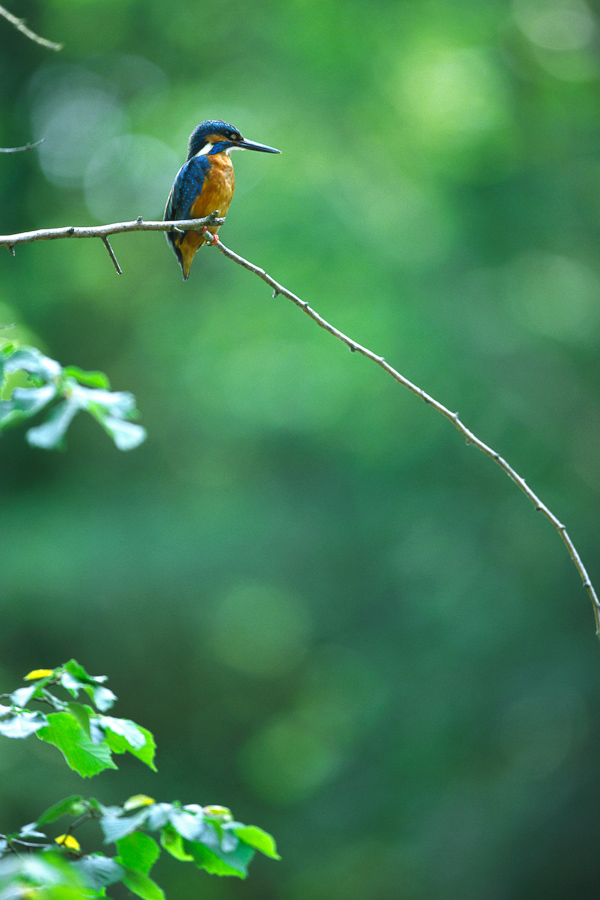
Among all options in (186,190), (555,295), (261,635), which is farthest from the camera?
(261,635)

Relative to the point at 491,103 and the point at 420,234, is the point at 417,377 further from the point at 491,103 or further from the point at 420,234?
the point at 491,103

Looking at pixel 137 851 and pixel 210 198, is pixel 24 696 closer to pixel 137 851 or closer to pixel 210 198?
pixel 137 851

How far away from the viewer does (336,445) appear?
4859mm

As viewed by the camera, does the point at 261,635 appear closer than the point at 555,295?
No

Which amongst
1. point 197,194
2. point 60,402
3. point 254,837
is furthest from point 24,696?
point 197,194

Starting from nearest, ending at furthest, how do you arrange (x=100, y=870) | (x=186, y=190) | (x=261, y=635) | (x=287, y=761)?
(x=100, y=870), (x=186, y=190), (x=287, y=761), (x=261, y=635)

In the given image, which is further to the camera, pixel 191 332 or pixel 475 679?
pixel 191 332

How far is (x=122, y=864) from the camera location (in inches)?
36.5

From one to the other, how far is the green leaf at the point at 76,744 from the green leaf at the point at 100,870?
10 cm

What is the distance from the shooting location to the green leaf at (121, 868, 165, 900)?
2.88 feet

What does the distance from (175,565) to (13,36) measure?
357 cm

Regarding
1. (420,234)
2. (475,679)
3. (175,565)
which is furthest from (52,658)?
(420,234)

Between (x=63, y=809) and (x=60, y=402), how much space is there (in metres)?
0.50

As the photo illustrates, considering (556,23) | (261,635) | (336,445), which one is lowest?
(261,635)
